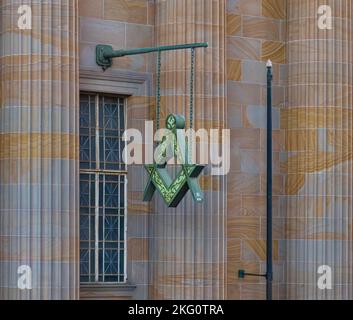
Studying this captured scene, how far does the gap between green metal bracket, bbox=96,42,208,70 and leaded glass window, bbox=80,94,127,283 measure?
2.44ft

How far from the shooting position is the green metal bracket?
24.6m

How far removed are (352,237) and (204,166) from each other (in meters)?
4.95

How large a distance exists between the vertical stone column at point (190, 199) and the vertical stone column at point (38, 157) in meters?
2.38

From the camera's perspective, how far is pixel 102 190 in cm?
2564

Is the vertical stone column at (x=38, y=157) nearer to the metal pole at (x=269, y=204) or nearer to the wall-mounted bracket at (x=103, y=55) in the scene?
the wall-mounted bracket at (x=103, y=55)

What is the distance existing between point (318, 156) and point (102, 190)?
15.9 feet

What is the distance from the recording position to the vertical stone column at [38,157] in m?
23.1

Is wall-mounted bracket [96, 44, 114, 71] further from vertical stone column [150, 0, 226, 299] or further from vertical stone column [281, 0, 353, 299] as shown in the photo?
vertical stone column [281, 0, 353, 299]

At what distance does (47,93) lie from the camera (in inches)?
922

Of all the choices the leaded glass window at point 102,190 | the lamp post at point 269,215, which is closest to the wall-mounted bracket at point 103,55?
the leaded glass window at point 102,190

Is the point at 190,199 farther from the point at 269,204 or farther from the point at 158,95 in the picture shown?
the point at 269,204

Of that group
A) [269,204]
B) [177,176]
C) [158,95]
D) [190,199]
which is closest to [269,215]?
[269,204]

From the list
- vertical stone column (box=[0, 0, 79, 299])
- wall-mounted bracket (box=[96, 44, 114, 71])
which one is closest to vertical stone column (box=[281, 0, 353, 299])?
wall-mounted bracket (box=[96, 44, 114, 71])
